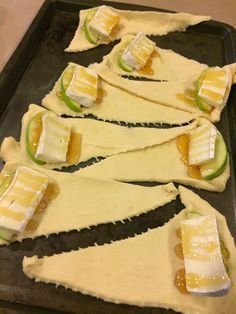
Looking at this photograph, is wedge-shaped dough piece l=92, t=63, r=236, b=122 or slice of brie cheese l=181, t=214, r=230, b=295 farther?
wedge-shaped dough piece l=92, t=63, r=236, b=122

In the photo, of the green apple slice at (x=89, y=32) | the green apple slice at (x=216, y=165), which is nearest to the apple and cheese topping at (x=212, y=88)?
the green apple slice at (x=216, y=165)

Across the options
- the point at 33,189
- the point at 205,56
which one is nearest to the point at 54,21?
the point at 205,56

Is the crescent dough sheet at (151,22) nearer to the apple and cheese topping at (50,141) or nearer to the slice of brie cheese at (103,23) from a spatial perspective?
the slice of brie cheese at (103,23)

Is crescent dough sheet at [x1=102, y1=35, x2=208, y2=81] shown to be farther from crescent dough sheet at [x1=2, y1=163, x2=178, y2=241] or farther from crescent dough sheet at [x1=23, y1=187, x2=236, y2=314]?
crescent dough sheet at [x1=23, y1=187, x2=236, y2=314]

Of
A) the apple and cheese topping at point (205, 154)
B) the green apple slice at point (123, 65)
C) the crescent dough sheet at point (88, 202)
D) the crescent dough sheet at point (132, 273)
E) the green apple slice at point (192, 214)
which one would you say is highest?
the green apple slice at point (123, 65)

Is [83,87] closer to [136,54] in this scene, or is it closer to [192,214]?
[136,54]

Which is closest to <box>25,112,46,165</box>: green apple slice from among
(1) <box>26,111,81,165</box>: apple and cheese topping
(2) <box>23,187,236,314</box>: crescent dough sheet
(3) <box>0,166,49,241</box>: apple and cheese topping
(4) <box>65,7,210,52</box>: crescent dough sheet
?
(1) <box>26,111,81,165</box>: apple and cheese topping

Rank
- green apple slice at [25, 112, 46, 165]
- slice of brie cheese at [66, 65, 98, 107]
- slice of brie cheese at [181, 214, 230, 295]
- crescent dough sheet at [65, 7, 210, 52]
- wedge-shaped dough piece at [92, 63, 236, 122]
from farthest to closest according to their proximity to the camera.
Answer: crescent dough sheet at [65, 7, 210, 52] → wedge-shaped dough piece at [92, 63, 236, 122] → slice of brie cheese at [66, 65, 98, 107] → green apple slice at [25, 112, 46, 165] → slice of brie cheese at [181, 214, 230, 295]
